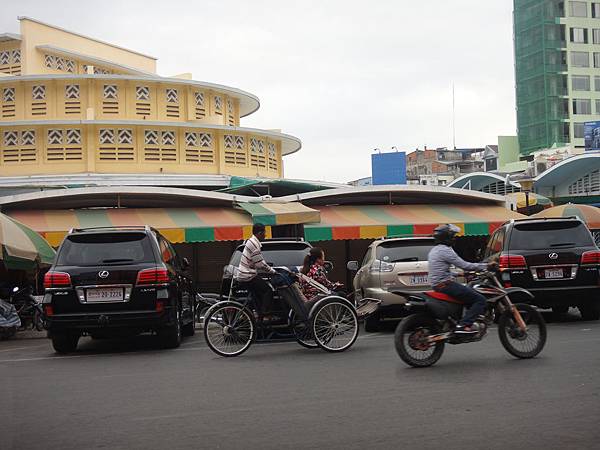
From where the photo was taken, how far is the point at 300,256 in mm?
14703

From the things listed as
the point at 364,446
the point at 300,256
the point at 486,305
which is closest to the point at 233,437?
the point at 364,446

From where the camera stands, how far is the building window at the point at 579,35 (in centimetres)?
9131

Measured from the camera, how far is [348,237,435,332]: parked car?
14164 mm

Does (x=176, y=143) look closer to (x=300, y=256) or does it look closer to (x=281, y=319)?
(x=300, y=256)

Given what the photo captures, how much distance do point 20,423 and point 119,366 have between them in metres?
3.85

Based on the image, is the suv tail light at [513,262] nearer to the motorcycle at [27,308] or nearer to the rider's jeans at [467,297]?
the rider's jeans at [467,297]

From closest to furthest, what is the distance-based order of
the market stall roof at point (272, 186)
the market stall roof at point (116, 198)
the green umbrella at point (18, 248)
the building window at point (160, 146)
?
the green umbrella at point (18, 248), the market stall roof at point (116, 198), the market stall roof at point (272, 186), the building window at point (160, 146)

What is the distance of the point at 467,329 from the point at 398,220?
1478 cm

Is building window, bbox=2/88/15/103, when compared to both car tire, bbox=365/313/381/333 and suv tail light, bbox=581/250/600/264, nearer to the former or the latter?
car tire, bbox=365/313/381/333

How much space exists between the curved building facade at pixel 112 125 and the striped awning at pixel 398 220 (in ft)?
34.9

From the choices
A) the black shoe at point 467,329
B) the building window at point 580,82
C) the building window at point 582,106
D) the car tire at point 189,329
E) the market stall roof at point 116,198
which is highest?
the building window at point 580,82

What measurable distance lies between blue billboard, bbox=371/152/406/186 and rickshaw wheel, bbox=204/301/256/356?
4036cm

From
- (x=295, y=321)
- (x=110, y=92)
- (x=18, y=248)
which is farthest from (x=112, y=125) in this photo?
(x=295, y=321)

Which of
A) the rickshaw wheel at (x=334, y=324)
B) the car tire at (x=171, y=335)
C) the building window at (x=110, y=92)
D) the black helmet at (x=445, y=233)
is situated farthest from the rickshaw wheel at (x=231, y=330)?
the building window at (x=110, y=92)
